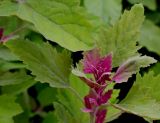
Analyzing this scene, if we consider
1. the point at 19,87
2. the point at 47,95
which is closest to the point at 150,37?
the point at 47,95

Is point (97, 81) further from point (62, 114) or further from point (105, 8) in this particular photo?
point (105, 8)

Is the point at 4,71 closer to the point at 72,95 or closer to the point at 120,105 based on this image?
the point at 72,95

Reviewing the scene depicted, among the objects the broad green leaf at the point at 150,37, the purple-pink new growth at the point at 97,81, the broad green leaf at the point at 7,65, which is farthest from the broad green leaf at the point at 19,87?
the broad green leaf at the point at 150,37

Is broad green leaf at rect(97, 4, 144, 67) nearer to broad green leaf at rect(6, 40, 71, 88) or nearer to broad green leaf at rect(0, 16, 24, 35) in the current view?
broad green leaf at rect(6, 40, 71, 88)

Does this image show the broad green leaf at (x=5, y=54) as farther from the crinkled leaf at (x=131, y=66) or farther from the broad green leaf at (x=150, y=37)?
the broad green leaf at (x=150, y=37)

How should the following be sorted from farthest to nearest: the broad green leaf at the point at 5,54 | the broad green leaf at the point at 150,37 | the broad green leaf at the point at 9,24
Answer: the broad green leaf at the point at 150,37
the broad green leaf at the point at 9,24
the broad green leaf at the point at 5,54

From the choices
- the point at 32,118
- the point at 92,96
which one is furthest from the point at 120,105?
the point at 32,118

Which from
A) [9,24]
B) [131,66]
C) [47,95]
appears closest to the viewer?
[131,66]
